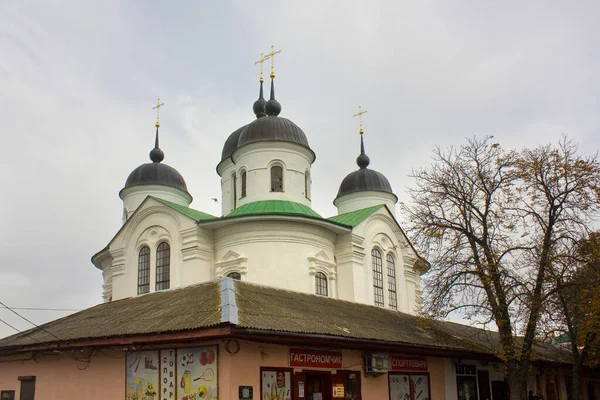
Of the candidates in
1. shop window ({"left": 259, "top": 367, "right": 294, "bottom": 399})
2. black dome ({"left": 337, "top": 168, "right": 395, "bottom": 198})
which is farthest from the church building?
black dome ({"left": 337, "top": 168, "right": 395, "bottom": 198})

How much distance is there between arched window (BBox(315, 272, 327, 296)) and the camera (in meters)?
24.1

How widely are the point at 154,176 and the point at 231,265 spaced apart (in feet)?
35.3

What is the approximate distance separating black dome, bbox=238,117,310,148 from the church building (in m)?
0.06

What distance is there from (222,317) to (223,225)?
10968mm

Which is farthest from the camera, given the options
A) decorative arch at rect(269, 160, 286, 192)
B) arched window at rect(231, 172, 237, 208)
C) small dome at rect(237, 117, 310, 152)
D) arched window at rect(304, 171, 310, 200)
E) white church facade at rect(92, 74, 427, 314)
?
arched window at rect(231, 172, 237, 208)

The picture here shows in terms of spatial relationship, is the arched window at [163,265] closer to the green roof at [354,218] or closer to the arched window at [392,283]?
the green roof at [354,218]

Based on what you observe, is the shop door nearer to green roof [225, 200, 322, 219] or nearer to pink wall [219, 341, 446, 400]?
pink wall [219, 341, 446, 400]

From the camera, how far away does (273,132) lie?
2648cm

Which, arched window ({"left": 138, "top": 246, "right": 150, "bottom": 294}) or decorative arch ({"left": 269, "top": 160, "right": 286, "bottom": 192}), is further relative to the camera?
decorative arch ({"left": 269, "top": 160, "right": 286, "bottom": 192})

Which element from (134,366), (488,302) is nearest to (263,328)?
(134,366)

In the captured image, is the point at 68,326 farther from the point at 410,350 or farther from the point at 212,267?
the point at 410,350

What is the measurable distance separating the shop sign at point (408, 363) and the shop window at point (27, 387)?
951 centimetres

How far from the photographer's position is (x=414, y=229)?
20109 millimetres

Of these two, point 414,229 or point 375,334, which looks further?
point 414,229
